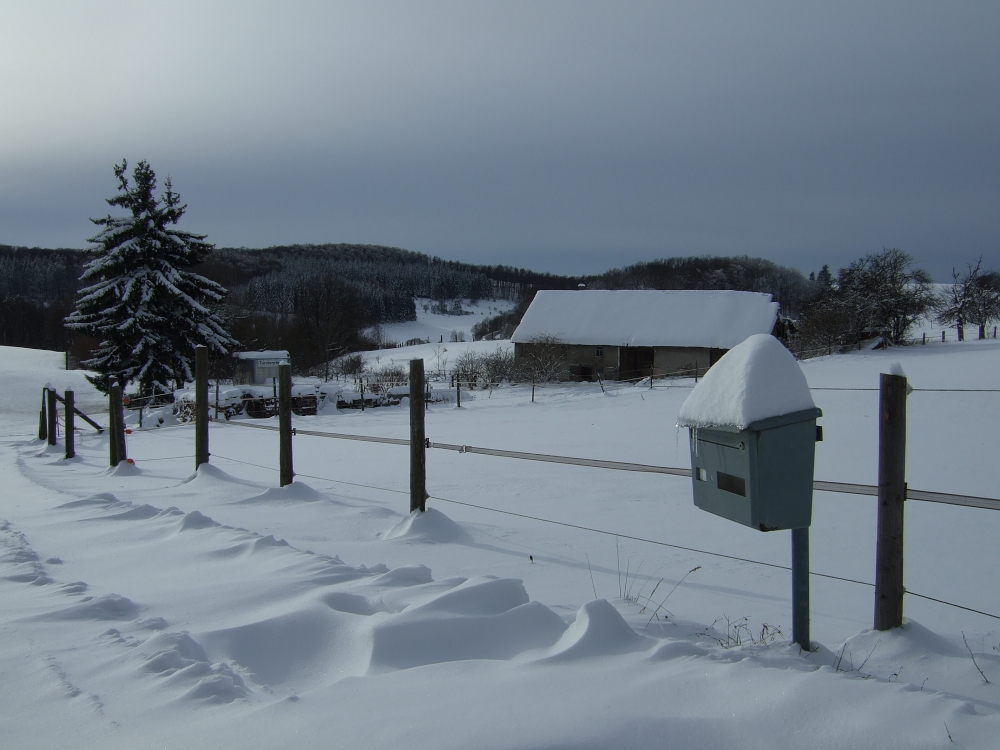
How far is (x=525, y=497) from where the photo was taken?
9.06 meters

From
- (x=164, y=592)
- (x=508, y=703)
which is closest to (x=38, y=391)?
(x=164, y=592)

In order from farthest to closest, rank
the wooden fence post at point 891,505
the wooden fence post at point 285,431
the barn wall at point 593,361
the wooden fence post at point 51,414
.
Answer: the barn wall at point 593,361, the wooden fence post at point 51,414, the wooden fence post at point 285,431, the wooden fence post at point 891,505

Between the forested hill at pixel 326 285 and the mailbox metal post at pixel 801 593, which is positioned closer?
the mailbox metal post at pixel 801 593

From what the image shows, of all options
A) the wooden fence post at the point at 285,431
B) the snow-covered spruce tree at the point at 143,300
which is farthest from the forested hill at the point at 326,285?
the wooden fence post at the point at 285,431

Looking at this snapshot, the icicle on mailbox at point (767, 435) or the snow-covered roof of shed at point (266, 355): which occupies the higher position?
the snow-covered roof of shed at point (266, 355)

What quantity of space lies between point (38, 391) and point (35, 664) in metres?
44.1

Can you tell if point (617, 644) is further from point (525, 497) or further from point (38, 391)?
point (38, 391)

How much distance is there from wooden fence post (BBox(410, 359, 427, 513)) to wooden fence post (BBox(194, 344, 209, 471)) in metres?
4.18

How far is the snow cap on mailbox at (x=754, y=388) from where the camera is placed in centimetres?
323

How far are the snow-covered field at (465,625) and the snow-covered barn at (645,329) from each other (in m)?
33.5

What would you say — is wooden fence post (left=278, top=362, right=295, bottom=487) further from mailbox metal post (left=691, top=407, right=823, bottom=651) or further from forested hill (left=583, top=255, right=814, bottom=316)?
forested hill (left=583, top=255, right=814, bottom=316)

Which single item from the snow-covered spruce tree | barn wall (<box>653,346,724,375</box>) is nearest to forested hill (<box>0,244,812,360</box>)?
the snow-covered spruce tree

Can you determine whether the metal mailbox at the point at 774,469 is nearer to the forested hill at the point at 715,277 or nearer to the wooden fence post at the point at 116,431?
the wooden fence post at the point at 116,431

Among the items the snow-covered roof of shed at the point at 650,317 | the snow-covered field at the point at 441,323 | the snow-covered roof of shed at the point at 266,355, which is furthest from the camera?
the snow-covered field at the point at 441,323
